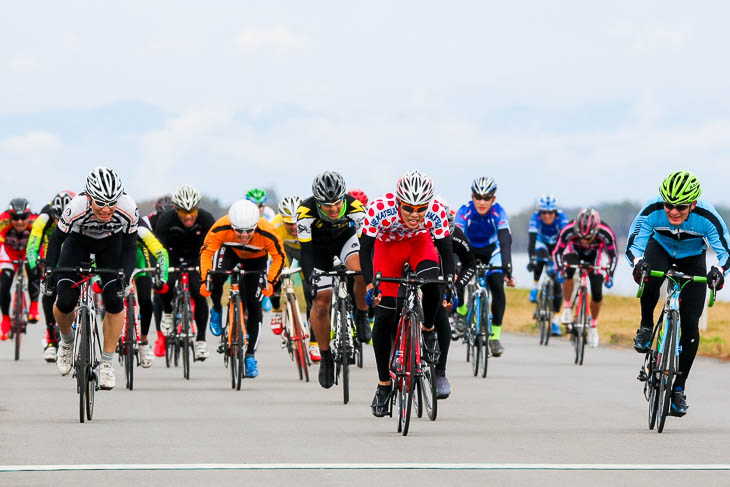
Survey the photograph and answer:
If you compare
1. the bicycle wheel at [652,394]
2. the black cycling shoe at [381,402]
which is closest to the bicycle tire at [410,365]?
the black cycling shoe at [381,402]

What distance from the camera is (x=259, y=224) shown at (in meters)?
15.7

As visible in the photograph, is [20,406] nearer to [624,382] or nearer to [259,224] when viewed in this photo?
[259,224]

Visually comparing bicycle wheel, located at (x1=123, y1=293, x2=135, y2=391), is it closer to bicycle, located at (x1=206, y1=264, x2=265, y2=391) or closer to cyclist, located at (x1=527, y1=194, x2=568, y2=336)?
bicycle, located at (x1=206, y1=264, x2=265, y2=391)

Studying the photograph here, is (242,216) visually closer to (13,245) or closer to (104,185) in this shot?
(104,185)

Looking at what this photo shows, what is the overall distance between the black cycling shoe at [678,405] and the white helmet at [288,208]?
26.0 ft

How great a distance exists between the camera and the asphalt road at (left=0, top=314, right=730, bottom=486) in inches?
347

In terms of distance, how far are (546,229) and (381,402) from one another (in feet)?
44.4

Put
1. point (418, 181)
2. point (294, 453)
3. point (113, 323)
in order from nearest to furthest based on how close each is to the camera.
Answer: point (294, 453)
point (418, 181)
point (113, 323)

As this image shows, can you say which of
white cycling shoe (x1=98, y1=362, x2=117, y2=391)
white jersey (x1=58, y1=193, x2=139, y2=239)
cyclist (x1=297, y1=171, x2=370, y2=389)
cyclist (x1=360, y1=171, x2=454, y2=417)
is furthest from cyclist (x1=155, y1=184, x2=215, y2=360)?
cyclist (x1=360, y1=171, x2=454, y2=417)

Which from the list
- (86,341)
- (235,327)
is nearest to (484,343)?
(235,327)

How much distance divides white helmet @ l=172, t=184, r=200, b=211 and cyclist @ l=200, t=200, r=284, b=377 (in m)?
1.71

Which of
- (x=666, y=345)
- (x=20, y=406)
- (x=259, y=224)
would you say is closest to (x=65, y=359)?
(x=20, y=406)

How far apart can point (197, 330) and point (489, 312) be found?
11.6 feet

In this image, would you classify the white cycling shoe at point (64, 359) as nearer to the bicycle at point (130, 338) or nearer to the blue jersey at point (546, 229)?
the bicycle at point (130, 338)
